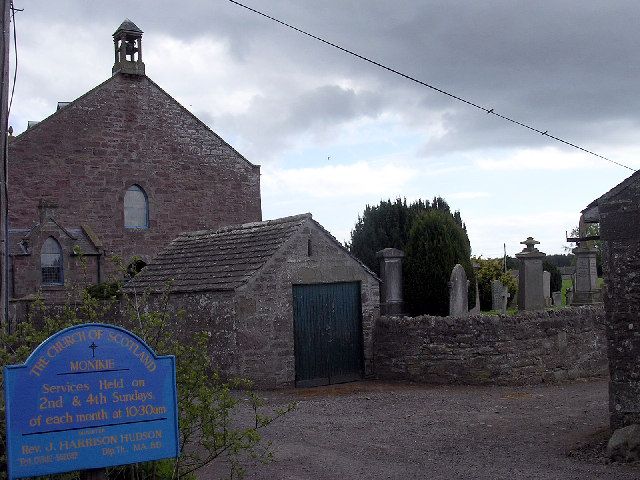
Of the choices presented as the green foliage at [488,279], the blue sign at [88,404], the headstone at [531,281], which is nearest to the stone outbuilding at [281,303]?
the headstone at [531,281]

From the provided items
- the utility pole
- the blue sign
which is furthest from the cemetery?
the utility pole

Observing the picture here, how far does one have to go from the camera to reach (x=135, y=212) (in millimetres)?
27000

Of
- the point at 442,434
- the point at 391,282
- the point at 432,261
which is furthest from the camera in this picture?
the point at 432,261

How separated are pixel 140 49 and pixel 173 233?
23.0 feet

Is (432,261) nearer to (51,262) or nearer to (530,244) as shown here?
(530,244)

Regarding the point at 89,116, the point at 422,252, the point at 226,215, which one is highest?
the point at 89,116

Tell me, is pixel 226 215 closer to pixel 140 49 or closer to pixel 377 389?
pixel 140 49

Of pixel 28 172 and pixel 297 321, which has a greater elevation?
pixel 28 172

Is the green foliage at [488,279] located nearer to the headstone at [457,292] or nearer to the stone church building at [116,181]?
the headstone at [457,292]

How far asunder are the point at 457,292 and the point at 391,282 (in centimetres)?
172

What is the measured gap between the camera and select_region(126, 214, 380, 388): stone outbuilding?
49.0 ft

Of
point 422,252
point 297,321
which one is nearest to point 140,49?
point 422,252

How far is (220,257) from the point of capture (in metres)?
16.6

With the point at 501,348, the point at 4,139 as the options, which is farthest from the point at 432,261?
the point at 4,139
